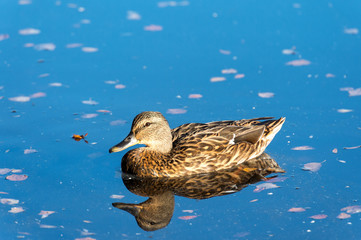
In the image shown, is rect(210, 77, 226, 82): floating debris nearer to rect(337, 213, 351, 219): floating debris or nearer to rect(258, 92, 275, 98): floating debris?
rect(258, 92, 275, 98): floating debris

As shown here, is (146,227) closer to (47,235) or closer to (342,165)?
(47,235)

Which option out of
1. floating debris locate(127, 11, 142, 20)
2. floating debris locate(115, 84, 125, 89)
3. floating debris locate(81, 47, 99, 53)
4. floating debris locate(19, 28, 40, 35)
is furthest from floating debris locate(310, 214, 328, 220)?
floating debris locate(19, 28, 40, 35)

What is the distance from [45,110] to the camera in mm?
10703

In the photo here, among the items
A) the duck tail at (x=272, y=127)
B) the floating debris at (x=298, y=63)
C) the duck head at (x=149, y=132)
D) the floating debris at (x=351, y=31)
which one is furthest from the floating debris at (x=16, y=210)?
the floating debris at (x=351, y=31)

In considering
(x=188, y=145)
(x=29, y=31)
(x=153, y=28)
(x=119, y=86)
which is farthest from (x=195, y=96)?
(x=29, y=31)

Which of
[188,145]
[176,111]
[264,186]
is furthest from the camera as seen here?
[176,111]

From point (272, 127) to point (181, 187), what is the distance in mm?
1878

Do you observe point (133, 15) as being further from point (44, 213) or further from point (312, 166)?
point (44, 213)

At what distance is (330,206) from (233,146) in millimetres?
1902

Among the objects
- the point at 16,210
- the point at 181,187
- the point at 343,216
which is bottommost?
the point at 343,216

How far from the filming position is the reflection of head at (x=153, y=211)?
25.1ft

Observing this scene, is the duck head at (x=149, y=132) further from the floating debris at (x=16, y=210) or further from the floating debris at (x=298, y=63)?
the floating debris at (x=298, y=63)

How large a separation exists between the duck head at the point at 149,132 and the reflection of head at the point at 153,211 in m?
0.92

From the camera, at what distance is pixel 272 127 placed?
9.59 metres
